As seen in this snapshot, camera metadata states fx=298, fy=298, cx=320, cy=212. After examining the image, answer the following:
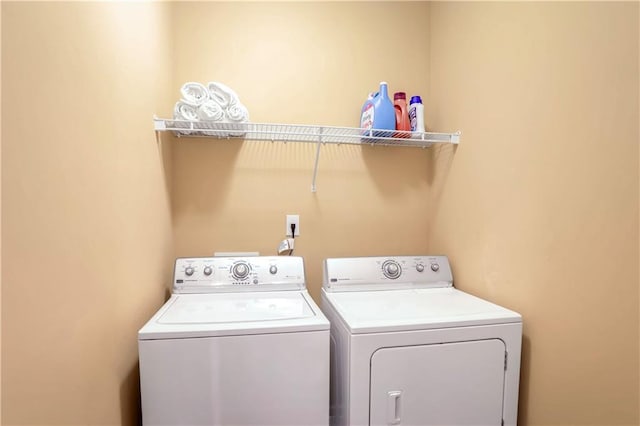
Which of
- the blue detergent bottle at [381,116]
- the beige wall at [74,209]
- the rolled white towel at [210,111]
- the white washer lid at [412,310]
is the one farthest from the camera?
the blue detergent bottle at [381,116]

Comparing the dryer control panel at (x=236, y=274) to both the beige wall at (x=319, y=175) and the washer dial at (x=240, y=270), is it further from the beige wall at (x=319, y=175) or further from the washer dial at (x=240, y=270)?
the beige wall at (x=319, y=175)

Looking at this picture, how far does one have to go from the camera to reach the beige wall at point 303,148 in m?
1.83

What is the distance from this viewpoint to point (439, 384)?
1.19m

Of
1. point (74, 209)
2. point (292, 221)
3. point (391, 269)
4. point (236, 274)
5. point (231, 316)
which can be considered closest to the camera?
point (74, 209)

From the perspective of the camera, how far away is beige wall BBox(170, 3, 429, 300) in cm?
183

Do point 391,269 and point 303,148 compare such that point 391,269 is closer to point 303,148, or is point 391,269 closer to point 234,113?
point 303,148

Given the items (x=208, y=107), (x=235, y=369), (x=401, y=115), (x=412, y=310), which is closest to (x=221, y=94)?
(x=208, y=107)

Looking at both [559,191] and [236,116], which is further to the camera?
[236,116]

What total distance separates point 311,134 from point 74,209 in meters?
1.22

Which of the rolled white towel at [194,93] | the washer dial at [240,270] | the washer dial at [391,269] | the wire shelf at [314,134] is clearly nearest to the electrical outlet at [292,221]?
the wire shelf at [314,134]

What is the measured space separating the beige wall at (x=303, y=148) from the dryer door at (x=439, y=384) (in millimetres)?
889

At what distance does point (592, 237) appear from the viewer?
1031 millimetres

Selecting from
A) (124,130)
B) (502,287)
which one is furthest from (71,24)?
(502,287)

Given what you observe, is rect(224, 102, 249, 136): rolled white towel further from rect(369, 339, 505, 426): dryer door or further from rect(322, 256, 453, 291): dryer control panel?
rect(369, 339, 505, 426): dryer door
